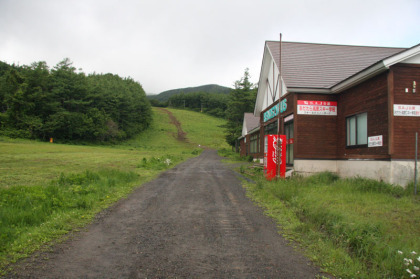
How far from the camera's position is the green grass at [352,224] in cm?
371

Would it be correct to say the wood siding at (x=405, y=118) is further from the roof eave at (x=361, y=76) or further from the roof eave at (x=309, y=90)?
the roof eave at (x=309, y=90)

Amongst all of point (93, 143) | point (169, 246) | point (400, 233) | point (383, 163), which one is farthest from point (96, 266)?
point (93, 143)

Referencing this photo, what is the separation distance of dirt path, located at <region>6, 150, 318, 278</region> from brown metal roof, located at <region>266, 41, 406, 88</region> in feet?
27.9

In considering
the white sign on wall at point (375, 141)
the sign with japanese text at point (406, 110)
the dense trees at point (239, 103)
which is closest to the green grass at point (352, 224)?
the white sign on wall at point (375, 141)

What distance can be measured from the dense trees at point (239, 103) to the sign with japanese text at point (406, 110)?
31783 mm

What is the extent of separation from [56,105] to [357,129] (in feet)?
176

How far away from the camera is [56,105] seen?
4994 cm

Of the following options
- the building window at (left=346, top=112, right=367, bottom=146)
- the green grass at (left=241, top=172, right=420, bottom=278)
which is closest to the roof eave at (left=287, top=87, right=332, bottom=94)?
the building window at (left=346, top=112, right=367, bottom=146)

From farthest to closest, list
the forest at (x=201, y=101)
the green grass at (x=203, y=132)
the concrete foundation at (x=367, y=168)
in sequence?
the forest at (x=201, y=101) → the green grass at (x=203, y=132) → the concrete foundation at (x=367, y=168)

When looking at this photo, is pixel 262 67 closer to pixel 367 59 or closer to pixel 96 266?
pixel 367 59

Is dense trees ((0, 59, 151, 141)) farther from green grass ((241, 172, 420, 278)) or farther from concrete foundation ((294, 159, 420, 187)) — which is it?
green grass ((241, 172, 420, 278))

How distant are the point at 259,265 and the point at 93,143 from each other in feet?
182

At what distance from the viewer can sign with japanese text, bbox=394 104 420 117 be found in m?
8.73

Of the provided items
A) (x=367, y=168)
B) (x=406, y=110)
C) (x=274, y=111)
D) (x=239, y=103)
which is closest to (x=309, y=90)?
(x=274, y=111)
